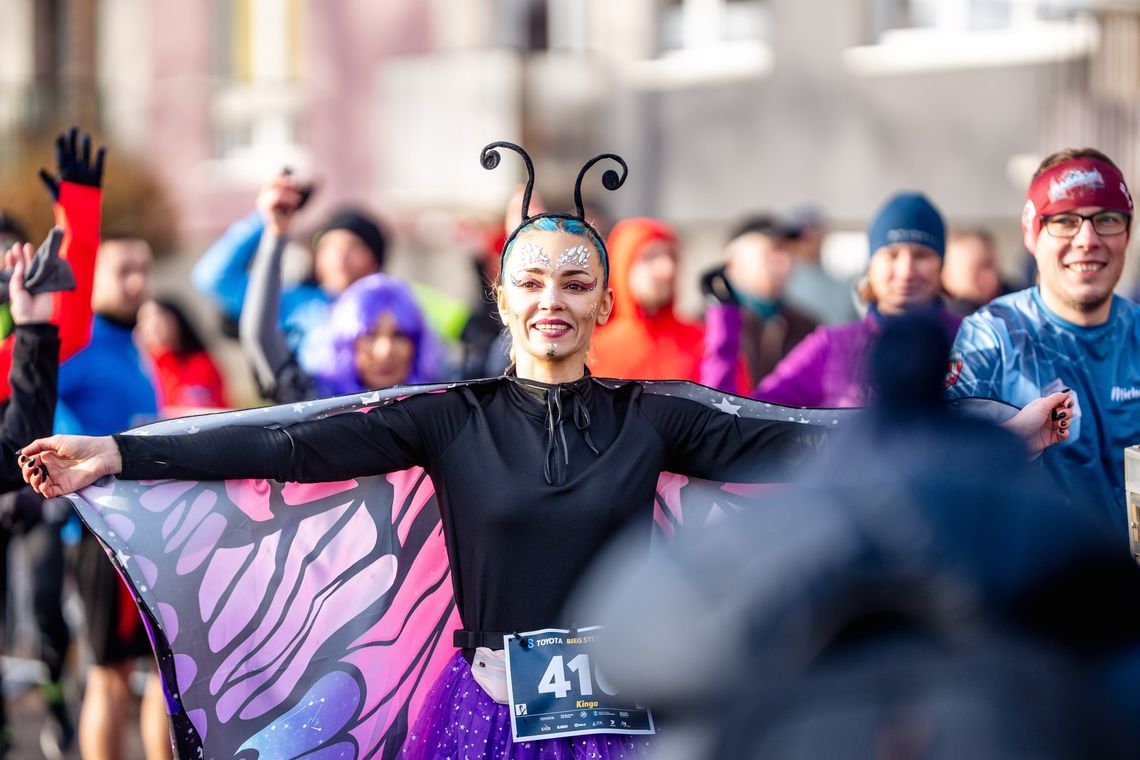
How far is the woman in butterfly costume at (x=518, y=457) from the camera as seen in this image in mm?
3340

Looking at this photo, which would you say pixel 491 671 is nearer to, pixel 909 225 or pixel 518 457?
pixel 518 457

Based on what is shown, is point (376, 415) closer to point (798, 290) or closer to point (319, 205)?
point (798, 290)

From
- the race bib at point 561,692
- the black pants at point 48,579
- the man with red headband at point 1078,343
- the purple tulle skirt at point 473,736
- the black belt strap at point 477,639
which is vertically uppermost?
the man with red headband at point 1078,343

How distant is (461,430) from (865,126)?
9961 mm

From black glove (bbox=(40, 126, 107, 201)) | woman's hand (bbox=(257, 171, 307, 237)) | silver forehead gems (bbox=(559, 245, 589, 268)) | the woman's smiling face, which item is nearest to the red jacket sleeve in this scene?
black glove (bbox=(40, 126, 107, 201))

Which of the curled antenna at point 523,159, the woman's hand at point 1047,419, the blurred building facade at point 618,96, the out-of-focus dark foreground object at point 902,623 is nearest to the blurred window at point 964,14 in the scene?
the blurred building facade at point 618,96

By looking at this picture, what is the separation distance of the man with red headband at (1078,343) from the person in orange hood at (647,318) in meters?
2.25

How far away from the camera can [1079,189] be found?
401 cm

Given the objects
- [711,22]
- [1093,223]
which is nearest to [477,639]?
[1093,223]

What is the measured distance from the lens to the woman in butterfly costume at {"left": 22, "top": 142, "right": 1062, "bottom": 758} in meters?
3.34

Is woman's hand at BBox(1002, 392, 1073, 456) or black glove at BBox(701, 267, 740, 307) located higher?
black glove at BBox(701, 267, 740, 307)

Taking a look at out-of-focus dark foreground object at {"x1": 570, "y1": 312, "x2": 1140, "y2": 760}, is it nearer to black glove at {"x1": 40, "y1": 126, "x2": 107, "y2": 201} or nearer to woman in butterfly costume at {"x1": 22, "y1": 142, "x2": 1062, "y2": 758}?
woman in butterfly costume at {"x1": 22, "y1": 142, "x2": 1062, "y2": 758}

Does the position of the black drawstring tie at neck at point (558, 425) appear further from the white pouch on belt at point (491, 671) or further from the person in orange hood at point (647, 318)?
the person in orange hood at point (647, 318)

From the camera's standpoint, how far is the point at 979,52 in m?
12.1
